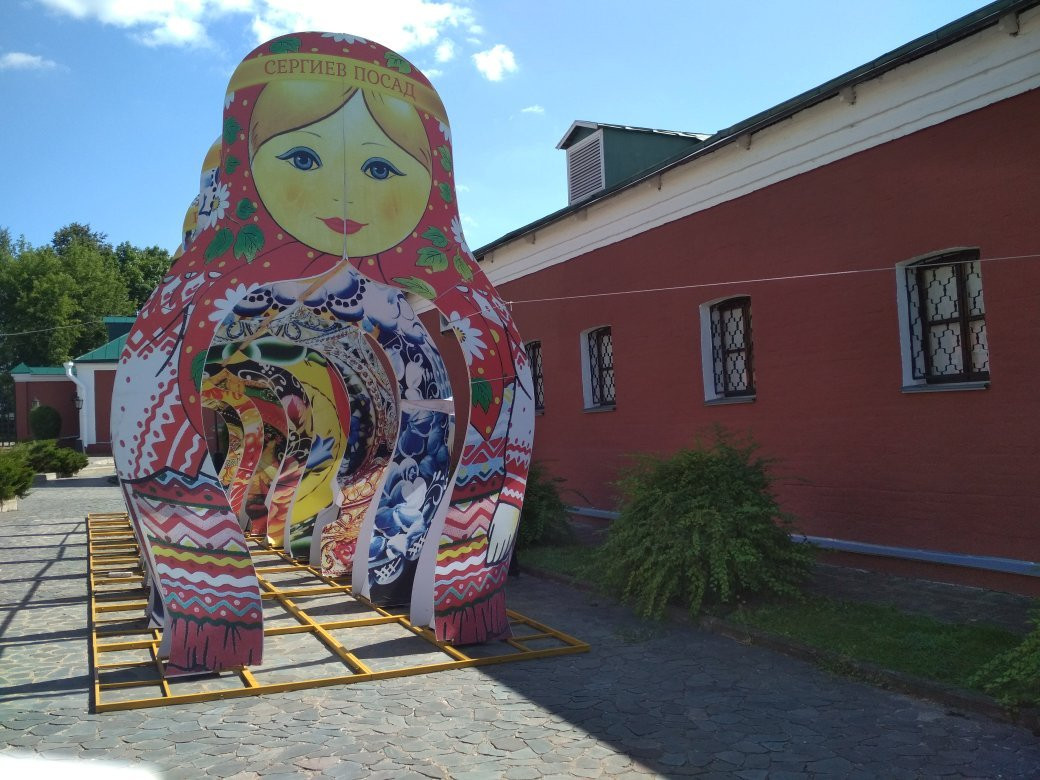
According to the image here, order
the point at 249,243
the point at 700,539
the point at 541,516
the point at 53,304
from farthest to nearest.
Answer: the point at 53,304 → the point at 541,516 → the point at 700,539 → the point at 249,243

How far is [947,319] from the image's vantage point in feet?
26.4

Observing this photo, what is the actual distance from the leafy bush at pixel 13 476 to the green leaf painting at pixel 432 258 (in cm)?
1585

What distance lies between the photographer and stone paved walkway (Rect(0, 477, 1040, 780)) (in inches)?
171

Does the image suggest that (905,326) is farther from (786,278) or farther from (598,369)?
(598,369)

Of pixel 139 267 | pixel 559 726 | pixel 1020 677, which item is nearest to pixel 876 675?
pixel 1020 677

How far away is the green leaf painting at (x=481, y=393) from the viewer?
Answer: 22.4 feet

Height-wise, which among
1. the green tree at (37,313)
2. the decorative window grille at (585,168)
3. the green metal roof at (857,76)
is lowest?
the green metal roof at (857,76)

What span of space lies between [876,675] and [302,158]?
17.7 ft

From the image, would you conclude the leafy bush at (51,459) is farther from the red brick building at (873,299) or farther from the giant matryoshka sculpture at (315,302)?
the giant matryoshka sculpture at (315,302)

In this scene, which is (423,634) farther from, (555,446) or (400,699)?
(555,446)

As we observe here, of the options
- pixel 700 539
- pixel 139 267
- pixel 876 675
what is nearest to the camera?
pixel 876 675

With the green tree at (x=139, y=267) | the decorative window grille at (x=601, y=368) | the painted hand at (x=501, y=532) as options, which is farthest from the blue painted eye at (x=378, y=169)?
the green tree at (x=139, y=267)

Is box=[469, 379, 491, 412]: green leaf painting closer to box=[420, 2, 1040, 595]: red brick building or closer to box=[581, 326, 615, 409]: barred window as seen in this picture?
box=[420, 2, 1040, 595]: red brick building

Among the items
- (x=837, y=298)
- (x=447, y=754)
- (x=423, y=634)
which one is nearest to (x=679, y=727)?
(x=447, y=754)
